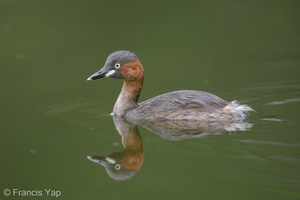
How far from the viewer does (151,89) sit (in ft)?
33.4

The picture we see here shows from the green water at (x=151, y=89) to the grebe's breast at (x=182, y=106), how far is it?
0.54m

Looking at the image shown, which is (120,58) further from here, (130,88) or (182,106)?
(182,106)

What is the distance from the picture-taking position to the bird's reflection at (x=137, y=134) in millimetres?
6584

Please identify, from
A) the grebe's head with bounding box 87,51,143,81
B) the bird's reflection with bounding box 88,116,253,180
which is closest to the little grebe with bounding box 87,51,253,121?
the grebe's head with bounding box 87,51,143,81

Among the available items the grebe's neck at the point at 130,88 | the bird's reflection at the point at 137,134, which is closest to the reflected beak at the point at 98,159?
the bird's reflection at the point at 137,134

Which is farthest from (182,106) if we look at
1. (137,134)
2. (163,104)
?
(137,134)

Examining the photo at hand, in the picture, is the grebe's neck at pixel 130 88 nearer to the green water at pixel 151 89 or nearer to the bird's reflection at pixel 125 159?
the green water at pixel 151 89

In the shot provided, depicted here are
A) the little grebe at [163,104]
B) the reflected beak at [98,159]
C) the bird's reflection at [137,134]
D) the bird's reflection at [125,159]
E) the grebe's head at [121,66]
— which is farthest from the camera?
the grebe's head at [121,66]

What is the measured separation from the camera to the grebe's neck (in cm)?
885

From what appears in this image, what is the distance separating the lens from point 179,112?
8.36m

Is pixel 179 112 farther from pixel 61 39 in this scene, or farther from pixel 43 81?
pixel 61 39

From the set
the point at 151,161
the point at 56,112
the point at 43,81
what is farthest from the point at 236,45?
the point at 151,161

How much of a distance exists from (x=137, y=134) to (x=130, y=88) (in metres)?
1.29

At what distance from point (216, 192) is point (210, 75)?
5.31 m
